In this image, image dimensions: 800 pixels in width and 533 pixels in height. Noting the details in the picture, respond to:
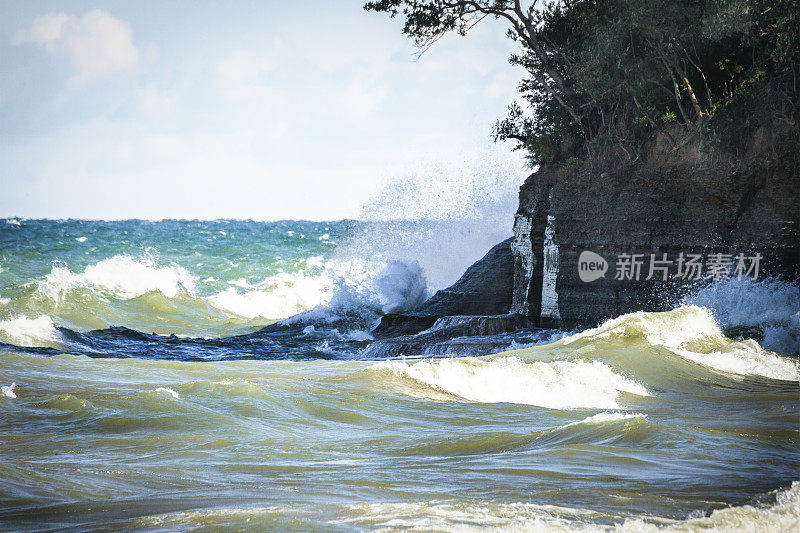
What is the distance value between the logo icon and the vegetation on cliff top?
1898mm

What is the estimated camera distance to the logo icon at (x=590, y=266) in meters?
13.0

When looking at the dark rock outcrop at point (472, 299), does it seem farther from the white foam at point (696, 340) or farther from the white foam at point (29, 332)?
the white foam at point (29, 332)

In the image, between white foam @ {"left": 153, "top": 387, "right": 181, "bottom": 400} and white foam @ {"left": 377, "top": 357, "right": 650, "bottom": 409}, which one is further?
white foam @ {"left": 377, "top": 357, "right": 650, "bottom": 409}

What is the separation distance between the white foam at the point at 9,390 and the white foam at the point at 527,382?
352 cm

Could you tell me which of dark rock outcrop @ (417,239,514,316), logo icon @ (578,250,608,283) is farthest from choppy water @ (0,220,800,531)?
dark rock outcrop @ (417,239,514,316)

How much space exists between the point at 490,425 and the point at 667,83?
9.01 m

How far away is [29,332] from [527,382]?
764cm

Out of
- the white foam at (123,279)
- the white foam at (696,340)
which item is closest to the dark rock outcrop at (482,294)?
the white foam at (696,340)

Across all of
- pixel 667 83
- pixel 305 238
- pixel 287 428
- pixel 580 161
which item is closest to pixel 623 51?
pixel 667 83

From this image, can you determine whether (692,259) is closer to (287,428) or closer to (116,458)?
(287,428)

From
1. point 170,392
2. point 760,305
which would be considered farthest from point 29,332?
point 760,305

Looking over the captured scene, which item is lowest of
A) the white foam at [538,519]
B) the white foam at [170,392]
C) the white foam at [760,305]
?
the white foam at [170,392]

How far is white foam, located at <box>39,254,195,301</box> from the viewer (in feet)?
71.4

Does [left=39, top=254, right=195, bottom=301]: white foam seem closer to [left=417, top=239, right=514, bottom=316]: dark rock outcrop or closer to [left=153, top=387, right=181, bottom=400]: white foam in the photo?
[left=417, top=239, right=514, bottom=316]: dark rock outcrop
